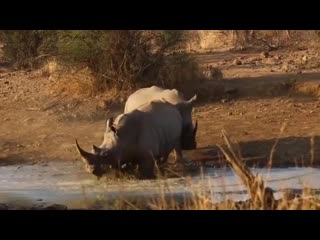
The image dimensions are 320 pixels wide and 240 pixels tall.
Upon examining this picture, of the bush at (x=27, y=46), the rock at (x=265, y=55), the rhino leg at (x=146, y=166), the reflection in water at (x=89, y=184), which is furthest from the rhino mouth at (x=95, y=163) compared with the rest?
the rock at (x=265, y=55)

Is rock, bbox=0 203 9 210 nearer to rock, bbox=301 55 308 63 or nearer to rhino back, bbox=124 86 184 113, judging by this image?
rhino back, bbox=124 86 184 113

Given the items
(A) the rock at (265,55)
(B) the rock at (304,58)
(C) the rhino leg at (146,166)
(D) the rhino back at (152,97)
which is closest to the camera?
(C) the rhino leg at (146,166)

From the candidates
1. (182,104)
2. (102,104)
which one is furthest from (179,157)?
(102,104)

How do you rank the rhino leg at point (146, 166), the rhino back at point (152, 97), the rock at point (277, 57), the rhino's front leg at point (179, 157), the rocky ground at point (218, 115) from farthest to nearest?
the rock at point (277, 57) → the rhino back at point (152, 97) → the rocky ground at point (218, 115) → the rhino's front leg at point (179, 157) → the rhino leg at point (146, 166)

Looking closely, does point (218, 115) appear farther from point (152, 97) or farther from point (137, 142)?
point (137, 142)

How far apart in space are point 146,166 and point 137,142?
0.38 metres

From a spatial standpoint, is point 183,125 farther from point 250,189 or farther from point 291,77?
point 250,189

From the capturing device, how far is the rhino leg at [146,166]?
10.2m

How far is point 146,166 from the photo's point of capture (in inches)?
404

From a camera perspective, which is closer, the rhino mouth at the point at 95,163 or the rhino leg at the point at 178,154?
the rhino mouth at the point at 95,163

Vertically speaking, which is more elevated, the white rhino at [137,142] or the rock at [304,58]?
the rock at [304,58]

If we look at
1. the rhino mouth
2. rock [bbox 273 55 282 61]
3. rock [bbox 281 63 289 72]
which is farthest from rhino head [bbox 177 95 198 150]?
rock [bbox 273 55 282 61]

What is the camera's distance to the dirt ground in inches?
471

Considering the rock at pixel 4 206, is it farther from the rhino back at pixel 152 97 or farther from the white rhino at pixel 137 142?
the rhino back at pixel 152 97
